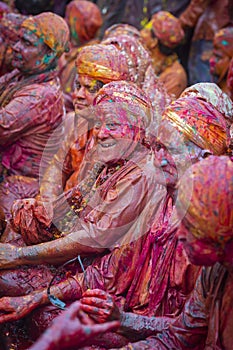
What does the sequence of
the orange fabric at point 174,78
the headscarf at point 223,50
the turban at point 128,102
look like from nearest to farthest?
the turban at point 128,102 → the headscarf at point 223,50 → the orange fabric at point 174,78

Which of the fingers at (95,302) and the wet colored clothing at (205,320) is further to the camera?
the fingers at (95,302)

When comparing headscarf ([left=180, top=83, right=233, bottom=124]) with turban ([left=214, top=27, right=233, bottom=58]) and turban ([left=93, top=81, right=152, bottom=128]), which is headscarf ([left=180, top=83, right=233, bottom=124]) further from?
turban ([left=214, top=27, right=233, bottom=58])

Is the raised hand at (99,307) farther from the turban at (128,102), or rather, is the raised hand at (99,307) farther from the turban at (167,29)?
the turban at (167,29)

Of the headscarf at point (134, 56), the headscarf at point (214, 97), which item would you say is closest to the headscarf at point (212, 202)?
the headscarf at point (214, 97)

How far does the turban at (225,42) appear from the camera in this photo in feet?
21.7

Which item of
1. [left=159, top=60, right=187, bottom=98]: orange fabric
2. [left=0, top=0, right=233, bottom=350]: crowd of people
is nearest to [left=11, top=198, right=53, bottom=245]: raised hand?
[left=0, top=0, right=233, bottom=350]: crowd of people

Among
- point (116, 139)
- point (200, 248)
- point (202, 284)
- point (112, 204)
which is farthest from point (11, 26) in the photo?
point (200, 248)

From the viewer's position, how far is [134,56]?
5.51 metres

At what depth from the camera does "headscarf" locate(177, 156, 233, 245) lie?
2.86 m

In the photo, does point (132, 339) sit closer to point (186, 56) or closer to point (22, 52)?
point (22, 52)

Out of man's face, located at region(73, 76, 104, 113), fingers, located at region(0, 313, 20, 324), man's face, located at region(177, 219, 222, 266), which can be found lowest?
fingers, located at region(0, 313, 20, 324)

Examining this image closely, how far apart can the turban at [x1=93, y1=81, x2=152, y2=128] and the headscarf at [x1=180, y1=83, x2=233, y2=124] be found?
28 centimetres

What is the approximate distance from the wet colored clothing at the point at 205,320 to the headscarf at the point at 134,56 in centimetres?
247

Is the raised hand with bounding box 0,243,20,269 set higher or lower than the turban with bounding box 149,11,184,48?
lower
